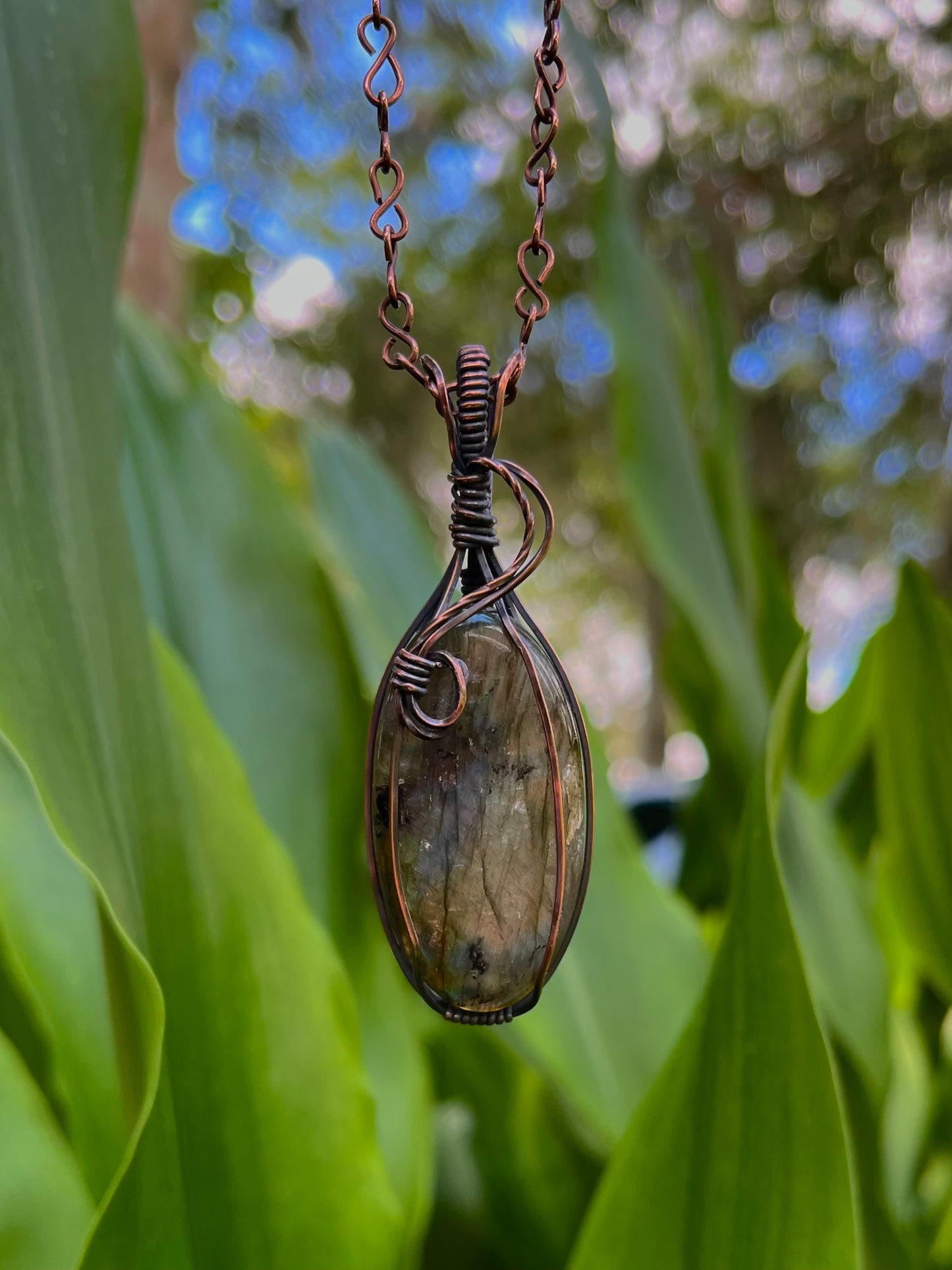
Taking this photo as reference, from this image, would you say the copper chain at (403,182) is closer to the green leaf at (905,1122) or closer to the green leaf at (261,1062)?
the green leaf at (261,1062)

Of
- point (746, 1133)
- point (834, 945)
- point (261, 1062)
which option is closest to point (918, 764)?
point (834, 945)

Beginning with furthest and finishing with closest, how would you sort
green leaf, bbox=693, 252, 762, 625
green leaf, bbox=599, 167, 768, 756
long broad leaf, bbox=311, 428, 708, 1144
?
green leaf, bbox=693, 252, 762, 625, green leaf, bbox=599, 167, 768, 756, long broad leaf, bbox=311, 428, 708, 1144

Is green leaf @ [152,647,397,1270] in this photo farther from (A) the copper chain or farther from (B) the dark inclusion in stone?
(A) the copper chain

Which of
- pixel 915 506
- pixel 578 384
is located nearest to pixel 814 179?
pixel 578 384

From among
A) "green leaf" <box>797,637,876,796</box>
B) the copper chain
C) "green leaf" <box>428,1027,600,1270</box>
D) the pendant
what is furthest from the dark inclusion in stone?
"green leaf" <box>797,637,876,796</box>

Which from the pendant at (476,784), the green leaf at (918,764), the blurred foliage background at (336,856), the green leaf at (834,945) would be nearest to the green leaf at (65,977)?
the blurred foliage background at (336,856)

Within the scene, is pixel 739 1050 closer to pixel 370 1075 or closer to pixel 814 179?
pixel 370 1075

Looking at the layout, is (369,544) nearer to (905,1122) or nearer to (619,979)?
(619,979)

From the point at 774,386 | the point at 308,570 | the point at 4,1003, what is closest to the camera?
the point at 4,1003
